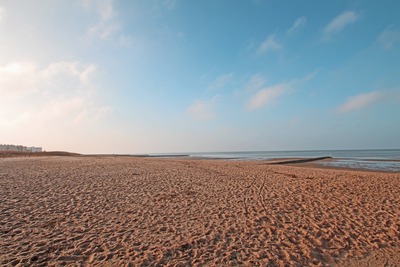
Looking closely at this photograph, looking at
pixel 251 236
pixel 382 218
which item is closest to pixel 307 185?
pixel 382 218

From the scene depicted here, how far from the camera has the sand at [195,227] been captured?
218 inches

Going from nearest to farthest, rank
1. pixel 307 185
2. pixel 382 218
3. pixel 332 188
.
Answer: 1. pixel 382 218
2. pixel 332 188
3. pixel 307 185

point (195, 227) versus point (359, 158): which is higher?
point (359, 158)

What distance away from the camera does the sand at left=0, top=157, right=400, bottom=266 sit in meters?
5.55

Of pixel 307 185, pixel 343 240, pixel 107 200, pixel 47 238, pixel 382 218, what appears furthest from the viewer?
pixel 307 185

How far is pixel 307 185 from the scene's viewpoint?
14617 millimetres

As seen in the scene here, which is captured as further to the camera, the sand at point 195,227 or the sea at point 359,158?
the sea at point 359,158

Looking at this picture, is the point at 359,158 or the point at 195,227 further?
the point at 359,158

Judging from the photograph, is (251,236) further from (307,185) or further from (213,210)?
(307,185)

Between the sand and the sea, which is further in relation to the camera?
the sea

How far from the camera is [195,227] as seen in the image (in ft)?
24.2

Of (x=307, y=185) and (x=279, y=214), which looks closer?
(x=279, y=214)

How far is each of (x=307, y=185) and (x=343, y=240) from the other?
8.31 meters

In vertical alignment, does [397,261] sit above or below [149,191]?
below
